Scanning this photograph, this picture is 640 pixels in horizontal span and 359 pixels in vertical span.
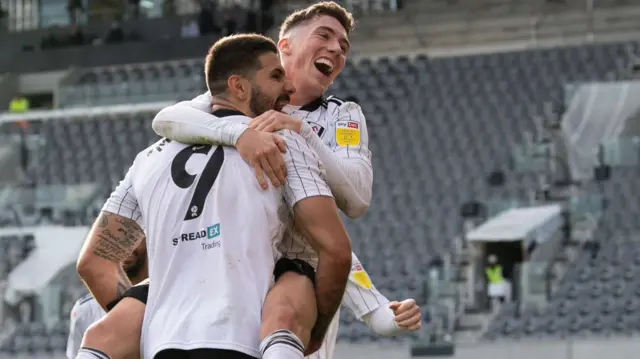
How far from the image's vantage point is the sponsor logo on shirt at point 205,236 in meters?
4.41

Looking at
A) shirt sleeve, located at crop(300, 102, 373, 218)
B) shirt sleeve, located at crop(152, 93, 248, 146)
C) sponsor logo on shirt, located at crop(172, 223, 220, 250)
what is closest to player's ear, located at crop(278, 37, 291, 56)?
shirt sleeve, located at crop(300, 102, 373, 218)

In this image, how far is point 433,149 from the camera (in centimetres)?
2186

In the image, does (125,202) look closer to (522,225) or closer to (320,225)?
(320,225)

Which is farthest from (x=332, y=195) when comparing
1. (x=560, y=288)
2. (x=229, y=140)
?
(x=560, y=288)

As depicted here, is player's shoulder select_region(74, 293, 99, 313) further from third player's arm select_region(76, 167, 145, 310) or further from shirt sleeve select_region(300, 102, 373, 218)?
shirt sleeve select_region(300, 102, 373, 218)

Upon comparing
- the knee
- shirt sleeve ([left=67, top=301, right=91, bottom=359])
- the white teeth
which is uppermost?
the white teeth

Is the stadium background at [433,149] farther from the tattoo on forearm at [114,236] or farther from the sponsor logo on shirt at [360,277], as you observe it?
the tattoo on forearm at [114,236]

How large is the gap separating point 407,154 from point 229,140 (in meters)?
17.6

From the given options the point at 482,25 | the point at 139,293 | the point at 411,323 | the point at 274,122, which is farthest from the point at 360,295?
the point at 482,25

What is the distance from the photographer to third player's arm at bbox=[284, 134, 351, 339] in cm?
445

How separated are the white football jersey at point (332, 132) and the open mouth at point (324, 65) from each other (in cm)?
11

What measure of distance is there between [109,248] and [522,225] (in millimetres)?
13908

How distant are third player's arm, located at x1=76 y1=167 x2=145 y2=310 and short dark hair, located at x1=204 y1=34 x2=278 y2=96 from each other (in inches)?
20.5

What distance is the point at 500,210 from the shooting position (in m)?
19.2
